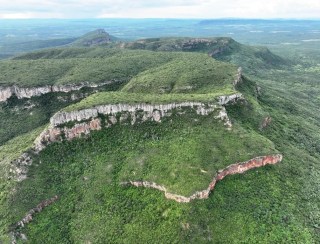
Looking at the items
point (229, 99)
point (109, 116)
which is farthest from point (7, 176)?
point (229, 99)

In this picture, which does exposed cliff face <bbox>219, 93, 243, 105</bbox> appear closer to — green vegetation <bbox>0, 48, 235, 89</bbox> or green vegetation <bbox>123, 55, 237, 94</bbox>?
green vegetation <bbox>123, 55, 237, 94</bbox>

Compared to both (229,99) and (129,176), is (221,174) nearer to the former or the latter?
(129,176)

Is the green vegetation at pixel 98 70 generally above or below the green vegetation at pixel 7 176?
above

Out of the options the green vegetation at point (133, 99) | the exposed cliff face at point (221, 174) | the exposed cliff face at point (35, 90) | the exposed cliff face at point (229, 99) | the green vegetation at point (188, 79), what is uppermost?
the green vegetation at point (133, 99)

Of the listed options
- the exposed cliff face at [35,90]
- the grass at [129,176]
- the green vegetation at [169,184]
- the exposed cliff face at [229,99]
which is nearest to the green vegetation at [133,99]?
the green vegetation at [169,184]

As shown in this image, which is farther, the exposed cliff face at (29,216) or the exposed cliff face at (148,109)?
the exposed cliff face at (148,109)

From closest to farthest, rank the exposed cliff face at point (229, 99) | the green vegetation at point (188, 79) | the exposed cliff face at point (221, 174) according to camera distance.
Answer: the exposed cliff face at point (221, 174) → the exposed cliff face at point (229, 99) → the green vegetation at point (188, 79)

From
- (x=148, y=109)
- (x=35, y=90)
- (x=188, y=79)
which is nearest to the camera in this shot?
A: (x=148, y=109)

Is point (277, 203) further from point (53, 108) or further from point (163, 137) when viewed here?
point (53, 108)

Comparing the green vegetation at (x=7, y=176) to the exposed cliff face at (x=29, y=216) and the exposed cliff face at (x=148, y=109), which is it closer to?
the exposed cliff face at (x=29, y=216)

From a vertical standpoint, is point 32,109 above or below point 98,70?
below
